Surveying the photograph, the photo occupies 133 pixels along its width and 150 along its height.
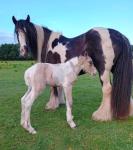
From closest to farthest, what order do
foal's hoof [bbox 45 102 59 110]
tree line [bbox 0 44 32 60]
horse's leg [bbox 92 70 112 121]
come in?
horse's leg [bbox 92 70 112 121], foal's hoof [bbox 45 102 59 110], tree line [bbox 0 44 32 60]

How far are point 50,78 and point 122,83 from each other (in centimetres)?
154

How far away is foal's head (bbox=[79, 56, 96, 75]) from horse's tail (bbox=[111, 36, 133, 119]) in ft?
1.73

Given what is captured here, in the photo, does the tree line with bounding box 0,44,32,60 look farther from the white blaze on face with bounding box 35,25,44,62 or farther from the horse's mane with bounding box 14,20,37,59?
the horse's mane with bounding box 14,20,37,59

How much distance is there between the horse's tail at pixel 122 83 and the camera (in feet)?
25.9

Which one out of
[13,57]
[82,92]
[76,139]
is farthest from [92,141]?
[13,57]

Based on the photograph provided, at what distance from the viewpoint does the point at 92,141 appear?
6441 millimetres

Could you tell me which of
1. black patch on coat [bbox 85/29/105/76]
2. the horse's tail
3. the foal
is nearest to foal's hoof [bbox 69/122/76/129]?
the foal

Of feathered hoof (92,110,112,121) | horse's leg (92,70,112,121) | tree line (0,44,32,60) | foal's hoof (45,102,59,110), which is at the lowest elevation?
tree line (0,44,32,60)

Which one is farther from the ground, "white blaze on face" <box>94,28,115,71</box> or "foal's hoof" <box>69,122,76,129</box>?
"white blaze on face" <box>94,28,115,71</box>

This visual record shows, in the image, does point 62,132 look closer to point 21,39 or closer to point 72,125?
point 72,125

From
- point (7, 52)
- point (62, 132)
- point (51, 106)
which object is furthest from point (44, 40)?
point (7, 52)

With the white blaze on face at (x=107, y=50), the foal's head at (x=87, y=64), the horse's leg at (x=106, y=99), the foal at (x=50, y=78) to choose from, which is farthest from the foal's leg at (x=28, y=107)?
the white blaze on face at (x=107, y=50)

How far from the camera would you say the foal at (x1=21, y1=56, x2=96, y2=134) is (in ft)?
23.8

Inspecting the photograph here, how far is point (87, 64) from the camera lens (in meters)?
7.79
